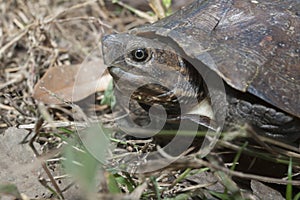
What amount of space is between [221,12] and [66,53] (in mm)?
1182

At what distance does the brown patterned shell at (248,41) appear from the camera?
1779 mm

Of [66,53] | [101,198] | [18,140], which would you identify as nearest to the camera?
[101,198]

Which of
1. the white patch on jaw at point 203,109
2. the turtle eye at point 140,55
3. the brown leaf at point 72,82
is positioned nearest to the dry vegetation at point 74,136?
the brown leaf at point 72,82

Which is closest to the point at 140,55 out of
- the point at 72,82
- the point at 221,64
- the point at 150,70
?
the point at 150,70

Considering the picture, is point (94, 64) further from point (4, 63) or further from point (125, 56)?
point (125, 56)

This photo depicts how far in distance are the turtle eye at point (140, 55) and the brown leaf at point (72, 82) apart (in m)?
0.62

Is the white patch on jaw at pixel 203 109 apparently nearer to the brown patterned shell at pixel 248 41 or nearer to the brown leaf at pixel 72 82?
the brown patterned shell at pixel 248 41

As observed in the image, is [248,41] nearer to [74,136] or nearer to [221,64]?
[221,64]

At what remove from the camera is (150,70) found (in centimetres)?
195

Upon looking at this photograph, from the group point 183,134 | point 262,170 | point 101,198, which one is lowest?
point 262,170

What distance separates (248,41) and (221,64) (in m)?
0.15

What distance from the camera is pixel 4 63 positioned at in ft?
9.35

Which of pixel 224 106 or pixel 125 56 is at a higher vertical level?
pixel 125 56

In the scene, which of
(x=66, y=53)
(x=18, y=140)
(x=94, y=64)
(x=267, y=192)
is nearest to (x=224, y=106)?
(x=267, y=192)
